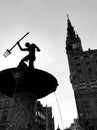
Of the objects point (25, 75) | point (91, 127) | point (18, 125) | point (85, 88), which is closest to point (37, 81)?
point (25, 75)

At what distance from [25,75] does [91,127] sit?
33.4 metres

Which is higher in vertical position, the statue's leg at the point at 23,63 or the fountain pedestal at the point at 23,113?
the statue's leg at the point at 23,63

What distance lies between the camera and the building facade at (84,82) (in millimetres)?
38031

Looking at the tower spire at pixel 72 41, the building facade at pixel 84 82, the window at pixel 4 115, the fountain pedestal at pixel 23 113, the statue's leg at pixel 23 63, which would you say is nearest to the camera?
the fountain pedestal at pixel 23 113

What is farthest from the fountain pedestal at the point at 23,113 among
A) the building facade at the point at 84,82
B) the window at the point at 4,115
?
the window at the point at 4,115

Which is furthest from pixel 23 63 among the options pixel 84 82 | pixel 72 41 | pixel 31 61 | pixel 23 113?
pixel 72 41

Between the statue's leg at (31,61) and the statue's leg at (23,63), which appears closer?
the statue's leg at (23,63)

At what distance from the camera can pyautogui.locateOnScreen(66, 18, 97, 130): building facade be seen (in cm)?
3803

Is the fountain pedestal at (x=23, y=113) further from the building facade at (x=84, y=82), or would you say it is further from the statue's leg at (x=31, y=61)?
the building facade at (x=84, y=82)

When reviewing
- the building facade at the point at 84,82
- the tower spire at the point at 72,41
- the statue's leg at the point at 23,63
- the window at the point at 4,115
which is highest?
the tower spire at the point at 72,41

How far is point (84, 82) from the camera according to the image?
144 ft

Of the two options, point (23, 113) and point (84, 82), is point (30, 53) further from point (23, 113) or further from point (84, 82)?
point (84, 82)

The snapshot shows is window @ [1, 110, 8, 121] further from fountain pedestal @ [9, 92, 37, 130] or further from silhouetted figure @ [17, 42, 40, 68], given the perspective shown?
silhouetted figure @ [17, 42, 40, 68]

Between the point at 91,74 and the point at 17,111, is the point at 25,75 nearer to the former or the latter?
the point at 17,111
